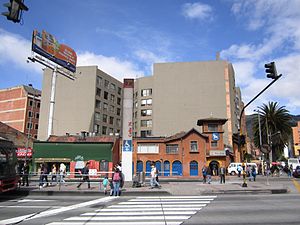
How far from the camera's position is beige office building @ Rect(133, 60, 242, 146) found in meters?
60.9

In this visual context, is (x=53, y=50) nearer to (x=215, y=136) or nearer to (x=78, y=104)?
(x=78, y=104)

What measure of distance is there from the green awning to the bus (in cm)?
2393

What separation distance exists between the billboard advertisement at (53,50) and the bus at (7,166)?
29.8 m

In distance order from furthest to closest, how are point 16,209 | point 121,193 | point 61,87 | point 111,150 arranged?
1. point 61,87
2. point 111,150
3. point 121,193
4. point 16,209

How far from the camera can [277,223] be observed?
8031 millimetres

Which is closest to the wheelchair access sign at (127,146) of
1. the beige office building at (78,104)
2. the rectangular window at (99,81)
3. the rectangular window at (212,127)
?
the rectangular window at (212,127)

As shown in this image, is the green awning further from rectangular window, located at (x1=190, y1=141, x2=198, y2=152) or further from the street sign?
the street sign

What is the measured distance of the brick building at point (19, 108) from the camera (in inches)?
2906

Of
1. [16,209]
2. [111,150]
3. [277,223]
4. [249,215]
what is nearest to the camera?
[277,223]

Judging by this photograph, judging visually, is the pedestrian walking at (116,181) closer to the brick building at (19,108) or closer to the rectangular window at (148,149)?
the rectangular window at (148,149)

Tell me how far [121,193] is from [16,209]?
6196mm

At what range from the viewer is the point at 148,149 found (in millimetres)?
43031

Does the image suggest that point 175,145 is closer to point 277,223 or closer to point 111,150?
point 111,150

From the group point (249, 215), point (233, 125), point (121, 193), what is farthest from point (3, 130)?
point (233, 125)
